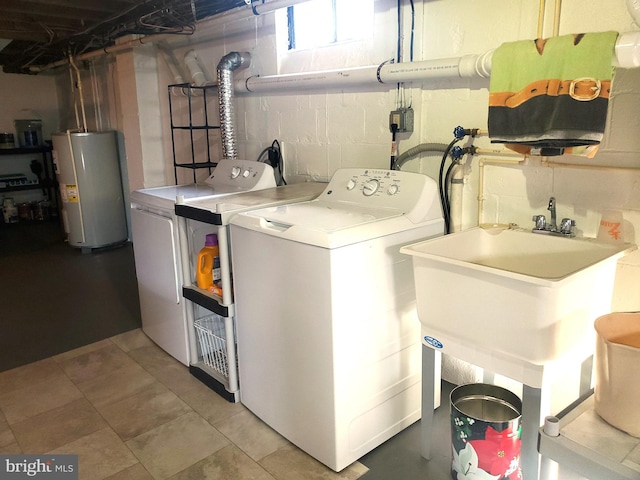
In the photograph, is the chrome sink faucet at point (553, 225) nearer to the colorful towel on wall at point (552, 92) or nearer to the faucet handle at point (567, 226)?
the faucet handle at point (567, 226)

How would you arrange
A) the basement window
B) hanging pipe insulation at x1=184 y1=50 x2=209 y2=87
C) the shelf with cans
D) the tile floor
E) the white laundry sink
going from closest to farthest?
1. the white laundry sink
2. the tile floor
3. the basement window
4. hanging pipe insulation at x1=184 y1=50 x2=209 y2=87
5. the shelf with cans

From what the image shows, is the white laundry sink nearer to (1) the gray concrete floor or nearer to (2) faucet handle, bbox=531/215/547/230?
(2) faucet handle, bbox=531/215/547/230

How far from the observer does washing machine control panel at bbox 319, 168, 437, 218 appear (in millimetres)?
2092

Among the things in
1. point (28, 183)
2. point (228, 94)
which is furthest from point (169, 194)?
point (28, 183)

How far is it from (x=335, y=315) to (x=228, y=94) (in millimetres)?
1949

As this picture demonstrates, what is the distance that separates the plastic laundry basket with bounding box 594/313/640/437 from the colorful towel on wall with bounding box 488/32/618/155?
0.57m

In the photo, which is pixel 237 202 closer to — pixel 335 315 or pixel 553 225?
pixel 335 315

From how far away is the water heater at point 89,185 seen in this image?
4891 millimetres

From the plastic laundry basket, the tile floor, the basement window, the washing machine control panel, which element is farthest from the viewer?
the basement window

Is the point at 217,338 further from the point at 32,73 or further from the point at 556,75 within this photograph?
the point at 32,73

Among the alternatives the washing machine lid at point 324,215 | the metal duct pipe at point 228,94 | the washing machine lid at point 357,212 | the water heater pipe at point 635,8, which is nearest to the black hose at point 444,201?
the washing machine lid at point 357,212

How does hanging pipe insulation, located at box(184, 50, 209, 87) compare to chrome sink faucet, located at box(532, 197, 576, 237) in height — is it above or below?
above

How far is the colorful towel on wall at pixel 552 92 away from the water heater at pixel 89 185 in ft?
14.1

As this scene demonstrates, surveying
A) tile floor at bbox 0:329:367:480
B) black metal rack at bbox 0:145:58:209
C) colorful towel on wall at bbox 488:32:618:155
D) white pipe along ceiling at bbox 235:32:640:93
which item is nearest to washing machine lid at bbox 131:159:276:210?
white pipe along ceiling at bbox 235:32:640:93
